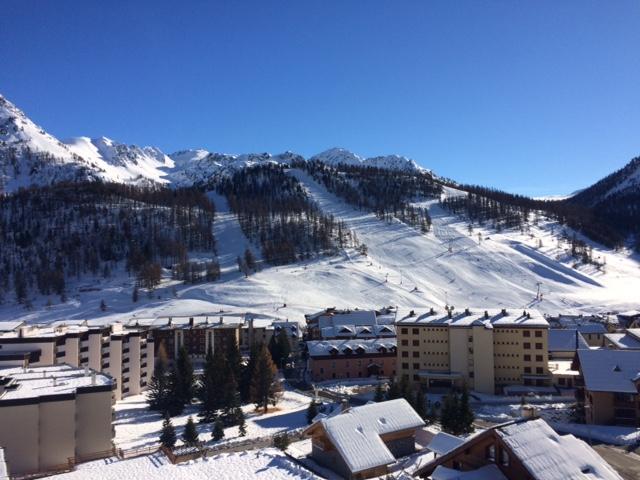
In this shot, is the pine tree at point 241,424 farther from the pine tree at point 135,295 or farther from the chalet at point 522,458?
the pine tree at point 135,295

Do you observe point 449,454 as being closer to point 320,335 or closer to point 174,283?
point 320,335

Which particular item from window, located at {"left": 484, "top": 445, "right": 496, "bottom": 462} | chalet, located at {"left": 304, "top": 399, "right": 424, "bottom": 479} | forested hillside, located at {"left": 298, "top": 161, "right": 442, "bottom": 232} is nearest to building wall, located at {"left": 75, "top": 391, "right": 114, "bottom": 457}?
chalet, located at {"left": 304, "top": 399, "right": 424, "bottom": 479}

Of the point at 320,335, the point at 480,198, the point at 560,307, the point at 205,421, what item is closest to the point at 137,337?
the point at 205,421

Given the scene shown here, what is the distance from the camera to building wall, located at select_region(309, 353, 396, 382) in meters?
54.7

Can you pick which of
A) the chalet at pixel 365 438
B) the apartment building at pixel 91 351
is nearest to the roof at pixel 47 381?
the apartment building at pixel 91 351

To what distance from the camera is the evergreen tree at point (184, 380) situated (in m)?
41.3

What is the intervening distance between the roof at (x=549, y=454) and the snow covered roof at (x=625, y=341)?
3053cm

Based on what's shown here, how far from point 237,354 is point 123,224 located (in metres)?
120

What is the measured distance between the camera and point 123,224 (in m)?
151

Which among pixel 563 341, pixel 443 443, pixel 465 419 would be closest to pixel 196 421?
pixel 465 419

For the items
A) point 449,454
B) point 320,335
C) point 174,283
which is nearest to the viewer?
point 449,454

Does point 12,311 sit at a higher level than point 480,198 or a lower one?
lower

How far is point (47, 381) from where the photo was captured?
3169 cm

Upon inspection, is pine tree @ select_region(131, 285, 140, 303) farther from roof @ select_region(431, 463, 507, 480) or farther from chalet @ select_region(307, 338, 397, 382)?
roof @ select_region(431, 463, 507, 480)
